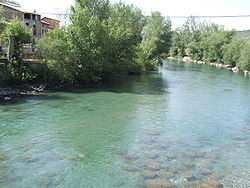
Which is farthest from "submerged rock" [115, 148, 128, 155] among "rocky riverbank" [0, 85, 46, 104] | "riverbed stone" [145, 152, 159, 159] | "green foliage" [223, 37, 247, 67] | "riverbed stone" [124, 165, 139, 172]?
"green foliage" [223, 37, 247, 67]

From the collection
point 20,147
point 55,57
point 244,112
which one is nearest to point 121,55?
point 55,57

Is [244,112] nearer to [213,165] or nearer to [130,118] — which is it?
[130,118]

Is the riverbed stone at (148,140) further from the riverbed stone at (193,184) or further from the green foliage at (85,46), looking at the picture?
the green foliage at (85,46)

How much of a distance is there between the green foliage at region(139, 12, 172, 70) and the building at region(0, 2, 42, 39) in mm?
23996

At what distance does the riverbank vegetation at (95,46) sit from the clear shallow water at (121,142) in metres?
5.70

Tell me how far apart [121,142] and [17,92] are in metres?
15.9

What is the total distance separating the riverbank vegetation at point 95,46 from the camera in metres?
31.0

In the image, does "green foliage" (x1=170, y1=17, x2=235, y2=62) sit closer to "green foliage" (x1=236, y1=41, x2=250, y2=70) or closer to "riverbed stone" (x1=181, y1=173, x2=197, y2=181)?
"green foliage" (x1=236, y1=41, x2=250, y2=70)

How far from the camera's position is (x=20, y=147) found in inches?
590

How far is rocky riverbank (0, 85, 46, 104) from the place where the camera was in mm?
25188

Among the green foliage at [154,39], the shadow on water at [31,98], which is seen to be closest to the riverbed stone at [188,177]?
the shadow on water at [31,98]

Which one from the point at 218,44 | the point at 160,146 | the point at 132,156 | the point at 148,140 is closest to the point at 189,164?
the point at 160,146

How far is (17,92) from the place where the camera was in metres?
27.7

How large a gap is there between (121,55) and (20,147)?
106 ft
